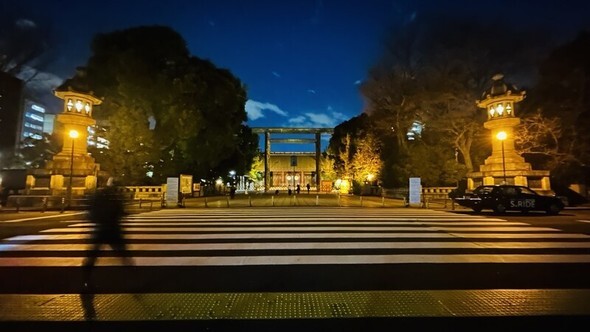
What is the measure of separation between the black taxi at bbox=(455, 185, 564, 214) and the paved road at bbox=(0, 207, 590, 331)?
7629 millimetres

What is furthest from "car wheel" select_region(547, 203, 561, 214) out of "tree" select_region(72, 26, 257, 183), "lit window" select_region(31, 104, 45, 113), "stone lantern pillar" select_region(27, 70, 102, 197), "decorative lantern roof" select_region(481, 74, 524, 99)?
"lit window" select_region(31, 104, 45, 113)

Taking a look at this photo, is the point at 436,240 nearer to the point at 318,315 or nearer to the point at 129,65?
the point at 318,315

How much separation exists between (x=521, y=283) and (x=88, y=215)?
7.03 m

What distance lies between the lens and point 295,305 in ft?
14.3

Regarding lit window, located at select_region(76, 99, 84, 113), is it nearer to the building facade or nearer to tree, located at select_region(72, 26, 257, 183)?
tree, located at select_region(72, 26, 257, 183)

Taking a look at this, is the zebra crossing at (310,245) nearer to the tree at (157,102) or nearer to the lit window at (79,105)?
the lit window at (79,105)

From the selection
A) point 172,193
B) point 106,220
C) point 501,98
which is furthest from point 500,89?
point 106,220

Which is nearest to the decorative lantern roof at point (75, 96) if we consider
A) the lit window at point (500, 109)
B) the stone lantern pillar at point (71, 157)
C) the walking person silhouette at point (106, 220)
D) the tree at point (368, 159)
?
the stone lantern pillar at point (71, 157)

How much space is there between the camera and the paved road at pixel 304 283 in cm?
394

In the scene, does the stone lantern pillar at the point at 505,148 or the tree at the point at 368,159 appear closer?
the stone lantern pillar at the point at 505,148

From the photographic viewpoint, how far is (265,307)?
14.1 ft

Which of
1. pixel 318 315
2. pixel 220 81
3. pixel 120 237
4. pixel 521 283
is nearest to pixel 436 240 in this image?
pixel 521 283

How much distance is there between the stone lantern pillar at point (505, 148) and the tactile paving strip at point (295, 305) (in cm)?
2166

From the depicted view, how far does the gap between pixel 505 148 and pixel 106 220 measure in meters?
27.3
